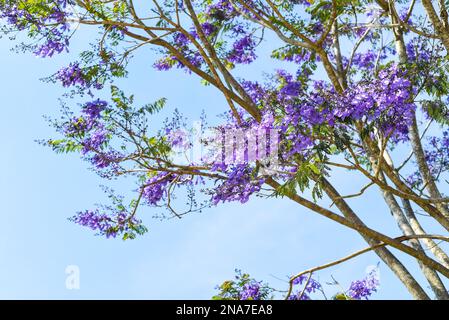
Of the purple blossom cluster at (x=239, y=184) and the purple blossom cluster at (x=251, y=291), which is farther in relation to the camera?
the purple blossom cluster at (x=251, y=291)

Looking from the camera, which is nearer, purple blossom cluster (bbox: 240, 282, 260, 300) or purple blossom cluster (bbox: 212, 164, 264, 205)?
purple blossom cluster (bbox: 212, 164, 264, 205)

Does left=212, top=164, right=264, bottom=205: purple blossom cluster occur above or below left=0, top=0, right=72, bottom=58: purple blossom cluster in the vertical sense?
below

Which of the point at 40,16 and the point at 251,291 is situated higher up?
the point at 40,16

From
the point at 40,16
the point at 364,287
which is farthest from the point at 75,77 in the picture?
the point at 364,287

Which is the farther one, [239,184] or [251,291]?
[251,291]

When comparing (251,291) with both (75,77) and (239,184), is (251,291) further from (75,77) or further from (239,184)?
(75,77)

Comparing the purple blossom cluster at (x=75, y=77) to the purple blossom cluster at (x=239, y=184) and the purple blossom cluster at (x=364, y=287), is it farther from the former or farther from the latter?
the purple blossom cluster at (x=364, y=287)

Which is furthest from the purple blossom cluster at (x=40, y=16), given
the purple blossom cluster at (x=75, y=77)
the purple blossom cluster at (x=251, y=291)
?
the purple blossom cluster at (x=251, y=291)

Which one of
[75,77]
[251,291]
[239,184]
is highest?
[75,77]

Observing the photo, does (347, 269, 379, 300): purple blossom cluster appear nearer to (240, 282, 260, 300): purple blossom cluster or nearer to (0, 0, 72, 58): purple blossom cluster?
(240, 282, 260, 300): purple blossom cluster

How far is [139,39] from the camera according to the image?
7195mm

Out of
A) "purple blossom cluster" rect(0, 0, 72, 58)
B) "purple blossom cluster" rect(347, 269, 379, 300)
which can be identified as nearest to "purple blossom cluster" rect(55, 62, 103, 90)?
"purple blossom cluster" rect(0, 0, 72, 58)

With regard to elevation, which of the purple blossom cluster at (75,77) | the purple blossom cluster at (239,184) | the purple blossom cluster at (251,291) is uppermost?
the purple blossom cluster at (75,77)
